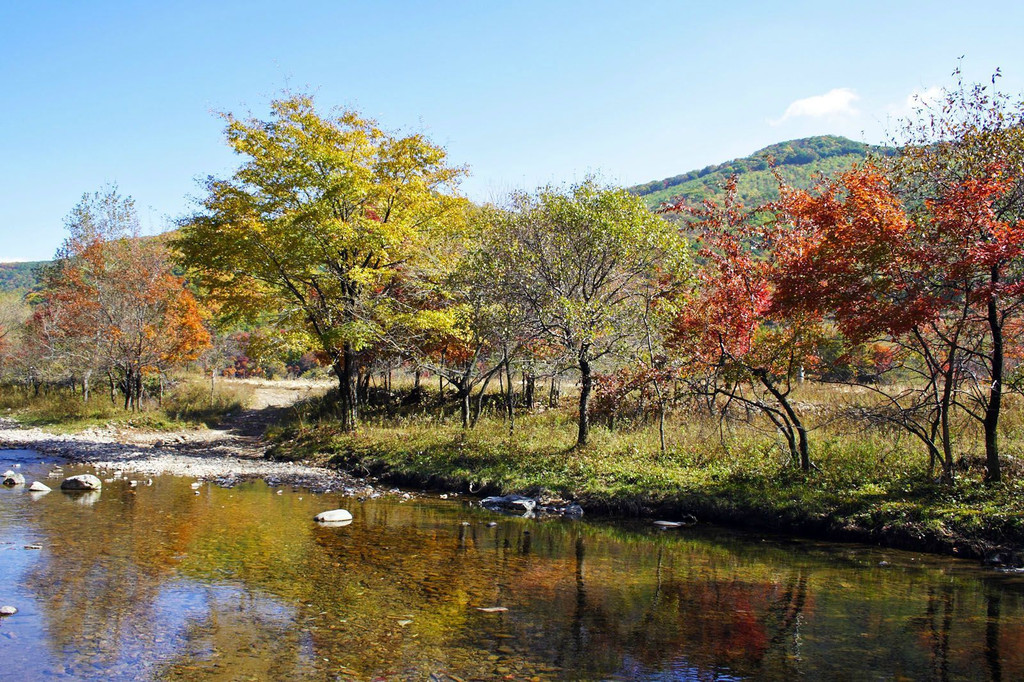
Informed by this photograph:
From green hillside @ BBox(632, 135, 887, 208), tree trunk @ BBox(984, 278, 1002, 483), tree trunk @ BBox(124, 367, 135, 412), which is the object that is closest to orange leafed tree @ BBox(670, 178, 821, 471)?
tree trunk @ BBox(984, 278, 1002, 483)

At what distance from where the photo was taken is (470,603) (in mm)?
Result: 8945

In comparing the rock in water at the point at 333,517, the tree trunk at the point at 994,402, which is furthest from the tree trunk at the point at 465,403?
the tree trunk at the point at 994,402

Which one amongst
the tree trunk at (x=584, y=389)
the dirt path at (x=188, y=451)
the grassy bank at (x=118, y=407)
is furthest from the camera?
the grassy bank at (x=118, y=407)

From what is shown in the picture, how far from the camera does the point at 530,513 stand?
1546cm

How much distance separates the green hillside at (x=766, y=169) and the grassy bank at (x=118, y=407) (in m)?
55.8

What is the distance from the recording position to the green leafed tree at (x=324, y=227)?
881 inches

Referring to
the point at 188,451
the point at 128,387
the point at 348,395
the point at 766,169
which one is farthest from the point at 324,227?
the point at 766,169

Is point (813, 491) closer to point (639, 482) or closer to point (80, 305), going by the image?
point (639, 482)

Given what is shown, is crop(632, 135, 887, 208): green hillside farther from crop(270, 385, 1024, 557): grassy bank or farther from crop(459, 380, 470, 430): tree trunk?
crop(270, 385, 1024, 557): grassy bank

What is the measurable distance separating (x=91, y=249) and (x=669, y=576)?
33796mm

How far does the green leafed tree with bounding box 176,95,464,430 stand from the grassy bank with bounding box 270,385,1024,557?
4882 millimetres

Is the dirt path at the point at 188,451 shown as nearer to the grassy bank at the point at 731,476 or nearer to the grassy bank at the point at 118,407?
the grassy bank at the point at 118,407

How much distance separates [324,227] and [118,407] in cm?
1917

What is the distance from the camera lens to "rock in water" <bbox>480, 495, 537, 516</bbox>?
15664 mm
